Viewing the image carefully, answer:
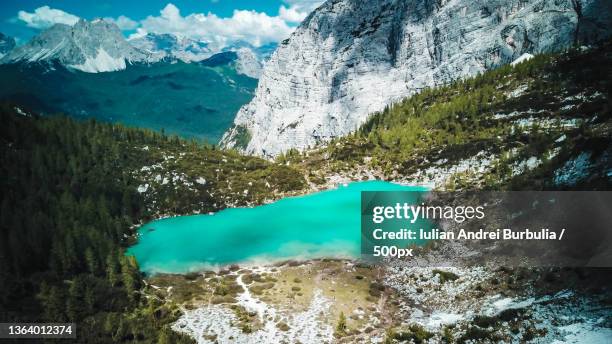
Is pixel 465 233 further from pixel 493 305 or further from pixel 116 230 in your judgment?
pixel 116 230

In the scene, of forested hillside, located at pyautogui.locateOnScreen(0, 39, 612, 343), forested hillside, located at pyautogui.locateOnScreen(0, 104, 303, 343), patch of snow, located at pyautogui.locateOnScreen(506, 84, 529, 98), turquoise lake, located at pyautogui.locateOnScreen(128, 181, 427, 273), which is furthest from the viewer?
patch of snow, located at pyautogui.locateOnScreen(506, 84, 529, 98)

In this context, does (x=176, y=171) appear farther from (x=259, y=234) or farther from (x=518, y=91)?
(x=518, y=91)

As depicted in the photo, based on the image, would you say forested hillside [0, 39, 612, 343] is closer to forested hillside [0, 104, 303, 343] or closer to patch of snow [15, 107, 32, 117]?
forested hillside [0, 104, 303, 343]

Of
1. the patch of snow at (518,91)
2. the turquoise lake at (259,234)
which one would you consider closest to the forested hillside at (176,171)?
the patch of snow at (518,91)

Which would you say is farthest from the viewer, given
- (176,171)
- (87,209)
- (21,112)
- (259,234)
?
(21,112)

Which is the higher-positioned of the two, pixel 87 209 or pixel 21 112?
pixel 21 112

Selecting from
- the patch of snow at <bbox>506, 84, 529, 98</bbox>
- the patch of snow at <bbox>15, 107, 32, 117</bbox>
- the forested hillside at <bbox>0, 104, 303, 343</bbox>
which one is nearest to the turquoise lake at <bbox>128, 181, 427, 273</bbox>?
the forested hillside at <bbox>0, 104, 303, 343</bbox>

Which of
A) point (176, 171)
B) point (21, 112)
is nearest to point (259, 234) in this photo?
point (176, 171)

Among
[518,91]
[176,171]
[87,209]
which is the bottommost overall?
[87,209]

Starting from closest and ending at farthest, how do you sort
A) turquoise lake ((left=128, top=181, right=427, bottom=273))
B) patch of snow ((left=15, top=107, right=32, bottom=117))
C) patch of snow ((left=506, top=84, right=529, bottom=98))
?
turquoise lake ((left=128, top=181, right=427, bottom=273)) → patch of snow ((left=15, top=107, right=32, bottom=117)) → patch of snow ((left=506, top=84, right=529, bottom=98))
